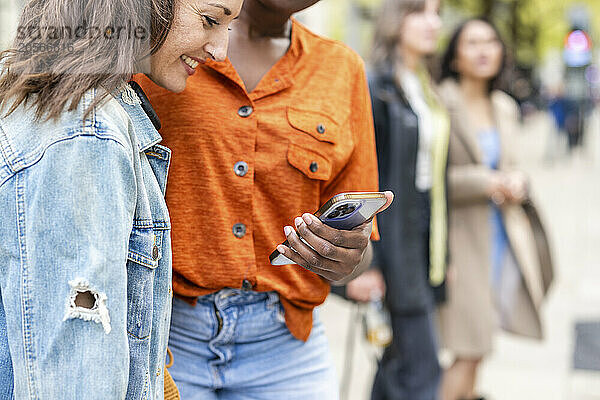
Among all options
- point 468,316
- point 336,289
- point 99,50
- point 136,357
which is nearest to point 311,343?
point 136,357

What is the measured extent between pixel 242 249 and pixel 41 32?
676 millimetres

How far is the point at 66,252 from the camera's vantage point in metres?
1.40

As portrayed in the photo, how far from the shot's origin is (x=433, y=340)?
4.00 meters

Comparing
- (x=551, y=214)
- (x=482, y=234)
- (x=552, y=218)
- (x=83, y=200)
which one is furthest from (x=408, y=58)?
(x=551, y=214)

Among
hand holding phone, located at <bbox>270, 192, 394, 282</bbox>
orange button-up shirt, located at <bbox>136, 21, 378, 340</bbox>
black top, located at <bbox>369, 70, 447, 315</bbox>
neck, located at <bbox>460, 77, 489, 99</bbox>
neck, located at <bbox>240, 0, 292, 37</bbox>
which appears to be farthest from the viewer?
neck, located at <bbox>460, 77, 489, 99</bbox>

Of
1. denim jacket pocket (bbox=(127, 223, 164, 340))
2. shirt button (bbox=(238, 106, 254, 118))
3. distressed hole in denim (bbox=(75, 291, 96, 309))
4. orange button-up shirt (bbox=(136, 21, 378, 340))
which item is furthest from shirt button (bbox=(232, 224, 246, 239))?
distressed hole in denim (bbox=(75, 291, 96, 309))

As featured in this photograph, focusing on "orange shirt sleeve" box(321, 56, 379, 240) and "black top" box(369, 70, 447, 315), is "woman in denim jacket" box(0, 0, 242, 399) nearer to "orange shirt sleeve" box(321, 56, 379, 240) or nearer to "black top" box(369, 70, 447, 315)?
"orange shirt sleeve" box(321, 56, 379, 240)

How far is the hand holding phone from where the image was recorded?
1.75 metres

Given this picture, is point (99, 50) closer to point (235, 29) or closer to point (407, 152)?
point (235, 29)

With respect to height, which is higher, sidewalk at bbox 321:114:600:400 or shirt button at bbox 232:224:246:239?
shirt button at bbox 232:224:246:239

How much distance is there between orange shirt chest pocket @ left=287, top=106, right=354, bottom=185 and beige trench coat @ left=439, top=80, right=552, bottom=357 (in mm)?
2419

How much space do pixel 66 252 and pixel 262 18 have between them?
3.03ft

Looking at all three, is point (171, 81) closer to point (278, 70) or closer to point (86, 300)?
point (278, 70)

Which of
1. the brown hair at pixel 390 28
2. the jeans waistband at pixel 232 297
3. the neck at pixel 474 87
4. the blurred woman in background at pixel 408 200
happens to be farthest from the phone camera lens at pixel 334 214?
the neck at pixel 474 87
